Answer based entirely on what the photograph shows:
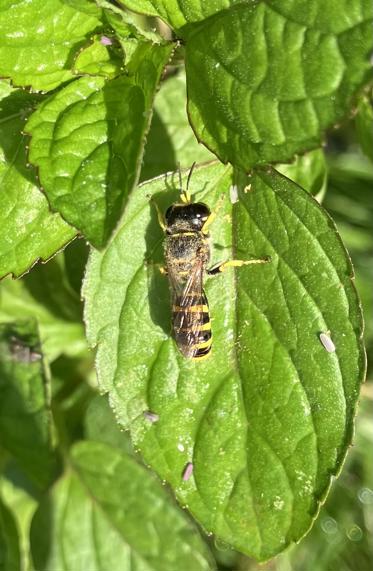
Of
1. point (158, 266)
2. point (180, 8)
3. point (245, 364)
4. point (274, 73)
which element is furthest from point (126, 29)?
point (245, 364)

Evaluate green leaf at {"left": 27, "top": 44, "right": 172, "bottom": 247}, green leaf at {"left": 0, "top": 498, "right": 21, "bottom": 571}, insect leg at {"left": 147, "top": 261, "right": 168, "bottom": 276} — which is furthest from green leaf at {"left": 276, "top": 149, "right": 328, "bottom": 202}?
green leaf at {"left": 0, "top": 498, "right": 21, "bottom": 571}

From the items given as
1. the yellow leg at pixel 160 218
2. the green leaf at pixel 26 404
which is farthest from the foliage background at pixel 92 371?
the yellow leg at pixel 160 218

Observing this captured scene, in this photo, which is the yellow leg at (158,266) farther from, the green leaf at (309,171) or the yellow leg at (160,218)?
the green leaf at (309,171)

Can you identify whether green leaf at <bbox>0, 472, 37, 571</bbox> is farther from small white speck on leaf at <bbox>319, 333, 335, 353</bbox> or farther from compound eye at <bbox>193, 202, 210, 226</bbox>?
small white speck on leaf at <bbox>319, 333, 335, 353</bbox>

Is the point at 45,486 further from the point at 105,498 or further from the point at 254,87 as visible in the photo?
the point at 254,87

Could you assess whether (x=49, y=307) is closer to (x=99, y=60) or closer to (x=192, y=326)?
(x=192, y=326)

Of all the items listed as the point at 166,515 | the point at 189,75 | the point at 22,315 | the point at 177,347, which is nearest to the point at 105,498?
the point at 166,515

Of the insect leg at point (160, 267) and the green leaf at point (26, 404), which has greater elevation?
the insect leg at point (160, 267)

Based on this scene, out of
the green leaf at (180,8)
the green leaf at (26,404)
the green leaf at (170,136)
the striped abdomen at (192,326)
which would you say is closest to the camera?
the green leaf at (180,8)
